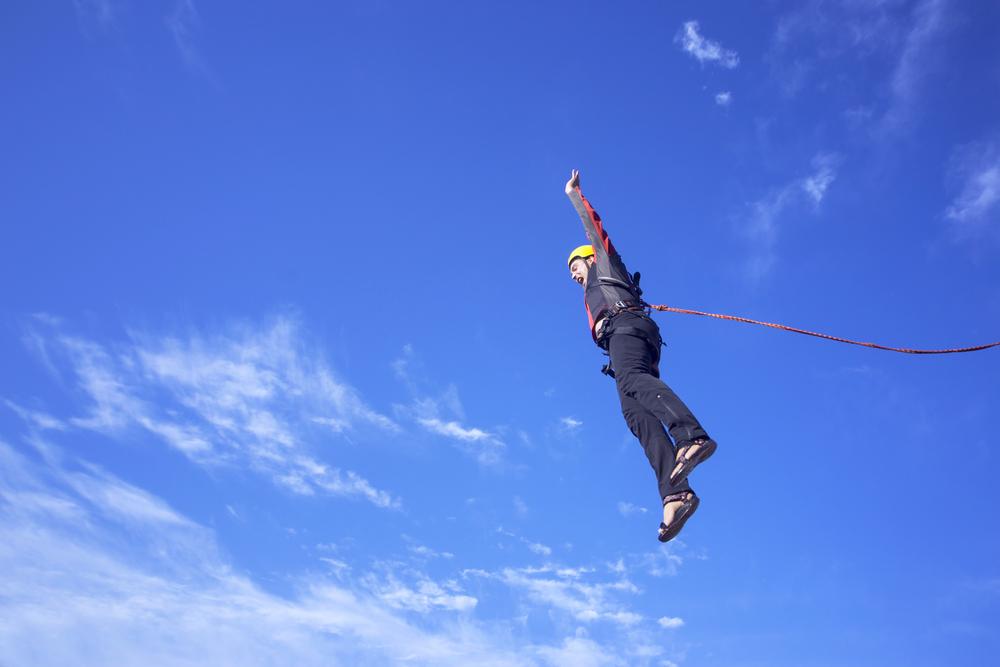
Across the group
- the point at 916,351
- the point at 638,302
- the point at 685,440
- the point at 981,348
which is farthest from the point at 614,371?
the point at 981,348

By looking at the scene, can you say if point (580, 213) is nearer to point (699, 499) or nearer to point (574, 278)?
point (574, 278)

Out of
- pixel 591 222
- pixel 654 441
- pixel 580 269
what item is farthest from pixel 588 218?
pixel 654 441

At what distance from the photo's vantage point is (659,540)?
276 inches

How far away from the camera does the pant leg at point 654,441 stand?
7066mm

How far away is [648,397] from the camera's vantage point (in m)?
7.39

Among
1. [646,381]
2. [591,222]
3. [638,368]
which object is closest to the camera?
[646,381]

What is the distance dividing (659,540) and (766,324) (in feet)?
9.12

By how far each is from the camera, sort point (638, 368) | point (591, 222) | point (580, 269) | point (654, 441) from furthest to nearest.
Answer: point (580, 269)
point (591, 222)
point (638, 368)
point (654, 441)

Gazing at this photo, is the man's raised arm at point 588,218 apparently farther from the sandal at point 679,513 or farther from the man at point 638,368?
the sandal at point 679,513

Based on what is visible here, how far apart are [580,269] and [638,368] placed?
169cm

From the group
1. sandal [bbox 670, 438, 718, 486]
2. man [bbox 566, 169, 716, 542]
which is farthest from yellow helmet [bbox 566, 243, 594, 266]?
sandal [bbox 670, 438, 718, 486]

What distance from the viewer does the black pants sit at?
7.06 m

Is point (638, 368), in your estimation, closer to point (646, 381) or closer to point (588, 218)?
point (646, 381)

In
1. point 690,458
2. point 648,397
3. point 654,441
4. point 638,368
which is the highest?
point 638,368
